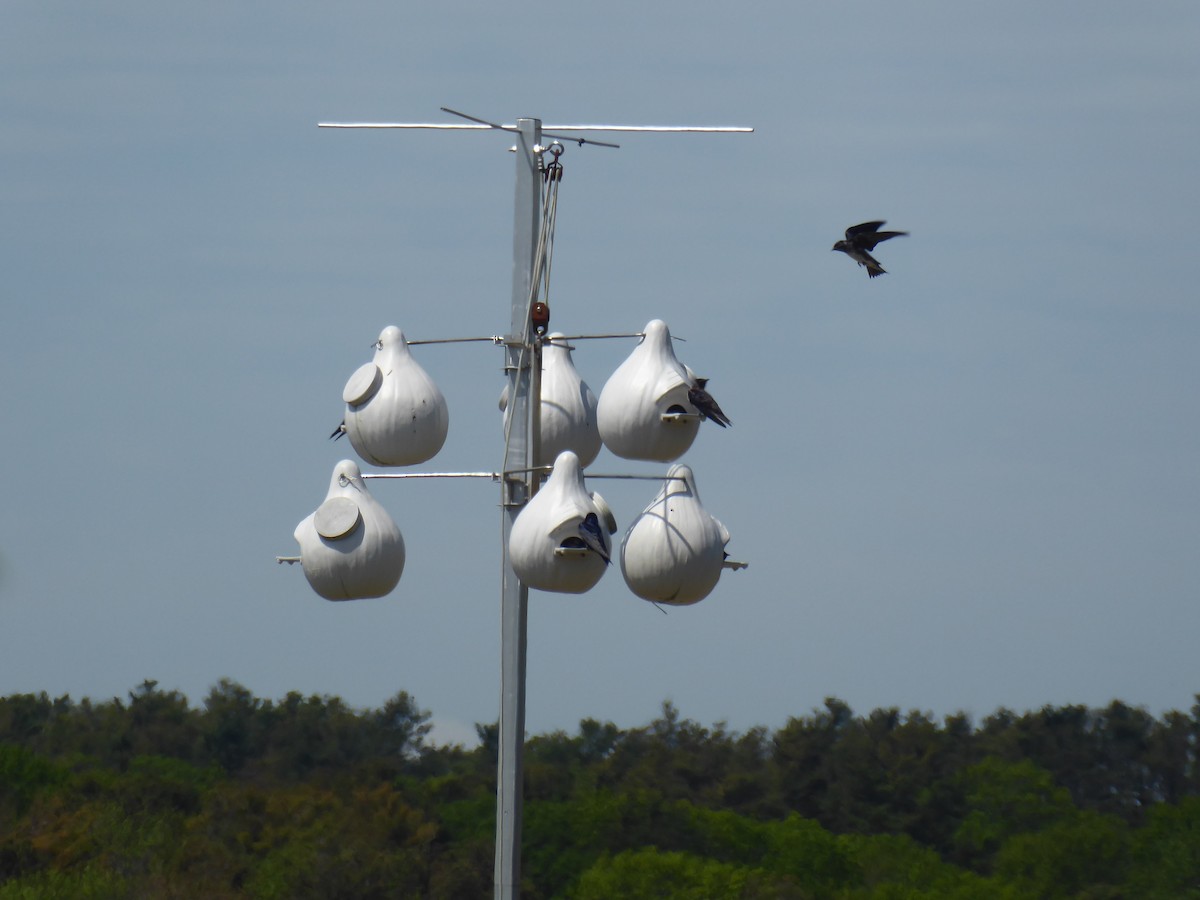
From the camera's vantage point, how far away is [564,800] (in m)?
71.6

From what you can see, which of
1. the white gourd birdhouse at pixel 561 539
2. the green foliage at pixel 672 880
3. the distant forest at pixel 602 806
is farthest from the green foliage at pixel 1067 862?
the white gourd birdhouse at pixel 561 539

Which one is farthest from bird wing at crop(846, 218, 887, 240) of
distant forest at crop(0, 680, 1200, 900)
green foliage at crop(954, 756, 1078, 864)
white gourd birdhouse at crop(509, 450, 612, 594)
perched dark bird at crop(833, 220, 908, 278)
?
green foliage at crop(954, 756, 1078, 864)

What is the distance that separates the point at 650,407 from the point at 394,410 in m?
1.57

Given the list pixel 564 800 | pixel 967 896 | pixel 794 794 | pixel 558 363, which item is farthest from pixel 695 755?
pixel 558 363

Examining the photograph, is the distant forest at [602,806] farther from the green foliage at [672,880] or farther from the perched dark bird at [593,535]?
the perched dark bird at [593,535]

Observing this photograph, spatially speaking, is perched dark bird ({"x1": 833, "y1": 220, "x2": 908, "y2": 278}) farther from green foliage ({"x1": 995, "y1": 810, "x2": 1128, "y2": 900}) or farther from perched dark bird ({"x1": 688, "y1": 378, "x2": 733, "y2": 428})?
green foliage ({"x1": 995, "y1": 810, "x2": 1128, "y2": 900})

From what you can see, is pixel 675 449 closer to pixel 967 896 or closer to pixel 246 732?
pixel 967 896

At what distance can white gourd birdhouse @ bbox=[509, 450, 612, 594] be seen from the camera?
473 inches

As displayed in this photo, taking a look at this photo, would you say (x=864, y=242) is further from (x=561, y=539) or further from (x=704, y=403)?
(x=561, y=539)

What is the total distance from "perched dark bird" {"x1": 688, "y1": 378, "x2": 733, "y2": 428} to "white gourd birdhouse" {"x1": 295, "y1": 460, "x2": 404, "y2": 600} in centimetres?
194

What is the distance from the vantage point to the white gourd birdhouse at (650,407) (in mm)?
12953

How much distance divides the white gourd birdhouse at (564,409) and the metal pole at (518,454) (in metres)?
0.32

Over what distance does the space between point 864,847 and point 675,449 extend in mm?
52646

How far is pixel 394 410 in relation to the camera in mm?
13289
